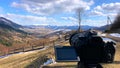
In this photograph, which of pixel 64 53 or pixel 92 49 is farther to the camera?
pixel 64 53

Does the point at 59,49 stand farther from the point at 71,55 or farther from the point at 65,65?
the point at 65,65

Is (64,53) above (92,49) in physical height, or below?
below

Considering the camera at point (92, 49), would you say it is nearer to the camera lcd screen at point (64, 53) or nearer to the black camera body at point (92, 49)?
the black camera body at point (92, 49)

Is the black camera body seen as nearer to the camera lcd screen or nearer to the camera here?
the camera

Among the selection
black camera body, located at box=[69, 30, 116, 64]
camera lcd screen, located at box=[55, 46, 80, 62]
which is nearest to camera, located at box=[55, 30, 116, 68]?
black camera body, located at box=[69, 30, 116, 64]

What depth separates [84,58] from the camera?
16.8 m

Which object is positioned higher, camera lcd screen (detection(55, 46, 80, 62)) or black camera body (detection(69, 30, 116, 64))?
black camera body (detection(69, 30, 116, 64))

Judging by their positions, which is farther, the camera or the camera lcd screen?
the camera lcd screen

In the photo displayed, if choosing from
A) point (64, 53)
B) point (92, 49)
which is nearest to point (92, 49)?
point (92, 49)

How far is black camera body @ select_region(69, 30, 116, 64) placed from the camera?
1588 centimetres

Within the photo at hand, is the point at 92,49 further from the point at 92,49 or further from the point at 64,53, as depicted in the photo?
the point at 64,53

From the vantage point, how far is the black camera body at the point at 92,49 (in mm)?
15875

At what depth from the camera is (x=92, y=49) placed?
16312mm

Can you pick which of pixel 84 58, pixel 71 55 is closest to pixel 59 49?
pixel 71 55
